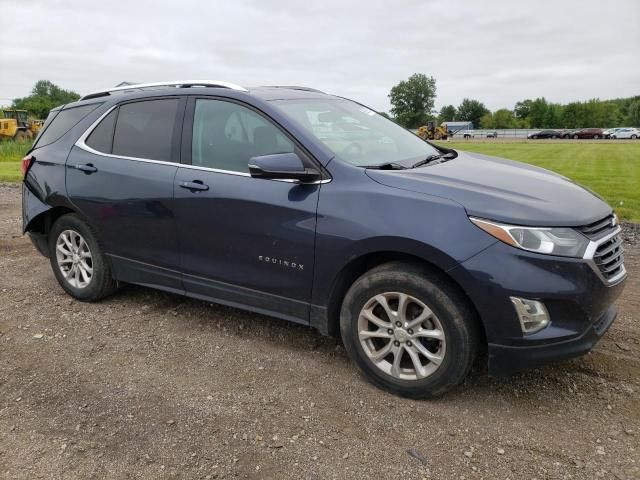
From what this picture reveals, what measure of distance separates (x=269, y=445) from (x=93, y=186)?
8.80 feet

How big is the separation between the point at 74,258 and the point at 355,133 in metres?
2.70

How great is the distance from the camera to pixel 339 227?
10.6 feet

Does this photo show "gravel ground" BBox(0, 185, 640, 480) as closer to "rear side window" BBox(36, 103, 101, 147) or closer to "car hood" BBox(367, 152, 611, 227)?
"car hood" BBox(367, 152, 611, 227)

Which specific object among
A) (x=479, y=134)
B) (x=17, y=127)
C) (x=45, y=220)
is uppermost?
(x=45, y=220)

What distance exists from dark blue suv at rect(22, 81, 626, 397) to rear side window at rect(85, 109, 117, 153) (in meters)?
0.02

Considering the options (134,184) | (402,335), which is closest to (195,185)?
(134,184)

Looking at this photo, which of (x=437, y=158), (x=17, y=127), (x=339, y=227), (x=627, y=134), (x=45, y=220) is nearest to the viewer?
(x=339, y=227)

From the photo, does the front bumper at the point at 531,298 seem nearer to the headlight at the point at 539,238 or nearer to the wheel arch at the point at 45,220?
the headlight at the point at 539,238

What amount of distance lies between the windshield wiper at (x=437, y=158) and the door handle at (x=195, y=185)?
1422 mm

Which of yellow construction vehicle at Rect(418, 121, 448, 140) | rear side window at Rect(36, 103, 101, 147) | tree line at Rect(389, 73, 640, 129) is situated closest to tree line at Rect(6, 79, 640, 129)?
tree line at Rect(389, 73, 640, 129)

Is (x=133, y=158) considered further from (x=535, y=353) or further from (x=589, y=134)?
(x=589, y=134)

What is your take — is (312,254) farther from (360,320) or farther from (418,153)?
(418,153)

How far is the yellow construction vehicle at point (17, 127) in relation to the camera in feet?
93.0

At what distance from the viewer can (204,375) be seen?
3.56 meters
